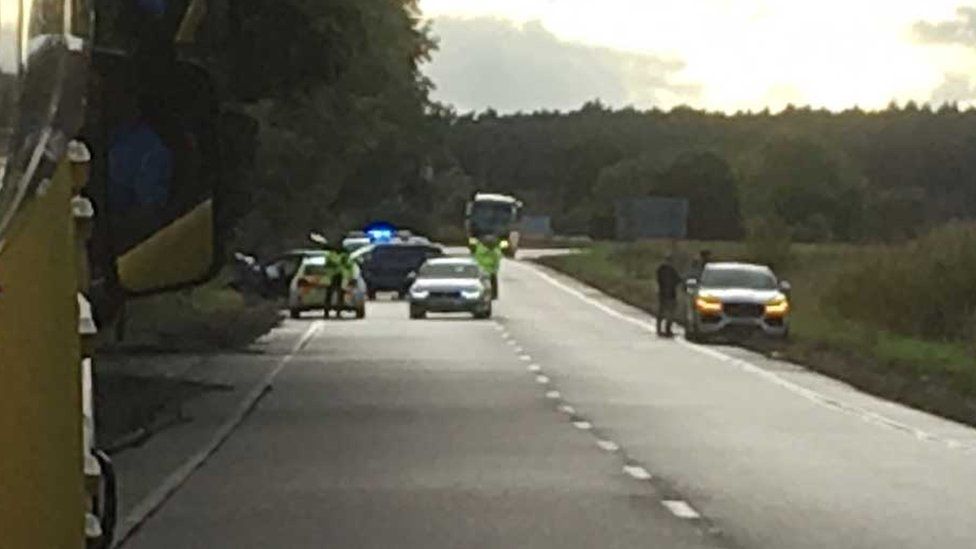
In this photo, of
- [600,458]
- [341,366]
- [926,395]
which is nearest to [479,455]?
[600,458]

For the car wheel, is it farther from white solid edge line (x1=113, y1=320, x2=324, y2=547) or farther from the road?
white solid edge line (x1=113, y1=320, x2=324, y2=547)

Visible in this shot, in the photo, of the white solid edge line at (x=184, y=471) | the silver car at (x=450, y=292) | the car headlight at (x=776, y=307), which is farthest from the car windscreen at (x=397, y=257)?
the white solid edge line at (x=184, y=471)

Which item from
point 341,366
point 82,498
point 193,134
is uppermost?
point 193,134

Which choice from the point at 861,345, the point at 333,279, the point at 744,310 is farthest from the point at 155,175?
the point at 333,279

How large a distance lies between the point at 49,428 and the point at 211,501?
50.0 ft

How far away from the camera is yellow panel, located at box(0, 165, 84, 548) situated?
438cm

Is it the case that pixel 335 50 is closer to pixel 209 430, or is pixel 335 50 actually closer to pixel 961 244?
pixel 209 430

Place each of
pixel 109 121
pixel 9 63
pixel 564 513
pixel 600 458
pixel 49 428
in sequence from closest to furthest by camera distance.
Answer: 1. pixel 9 63
2. pixel 49 428
3. pixel 109 121
4. pixel 564 513
5. pixel 600 458

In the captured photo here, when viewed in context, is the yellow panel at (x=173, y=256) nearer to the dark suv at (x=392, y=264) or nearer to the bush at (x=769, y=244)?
the bush at (x=769, y=244)

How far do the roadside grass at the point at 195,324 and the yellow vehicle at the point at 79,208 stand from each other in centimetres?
3402

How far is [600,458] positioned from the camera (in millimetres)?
23859

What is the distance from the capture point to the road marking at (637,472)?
2177 centimetres

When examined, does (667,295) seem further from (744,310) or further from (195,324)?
(195,324)

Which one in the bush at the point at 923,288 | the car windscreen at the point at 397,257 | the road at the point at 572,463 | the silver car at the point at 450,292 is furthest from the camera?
the car windscreen at the point at 397,257
